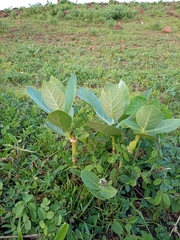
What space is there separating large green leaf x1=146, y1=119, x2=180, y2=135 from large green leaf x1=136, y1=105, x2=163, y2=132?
14mm

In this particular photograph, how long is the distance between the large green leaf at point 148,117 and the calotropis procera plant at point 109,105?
0.09m

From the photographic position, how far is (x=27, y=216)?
2.62 ft

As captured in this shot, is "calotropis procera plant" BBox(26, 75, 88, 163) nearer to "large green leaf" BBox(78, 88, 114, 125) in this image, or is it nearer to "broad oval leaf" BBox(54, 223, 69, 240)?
"large green leaf" BBox(78, 88, 114, 125)

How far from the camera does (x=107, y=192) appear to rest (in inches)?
30.3

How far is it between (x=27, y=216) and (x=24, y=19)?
586 cm

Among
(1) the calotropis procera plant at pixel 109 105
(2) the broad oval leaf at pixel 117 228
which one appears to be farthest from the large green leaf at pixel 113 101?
(2) the broad oval leaf at pixel 117 228

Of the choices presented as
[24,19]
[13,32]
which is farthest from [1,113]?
[24,19]

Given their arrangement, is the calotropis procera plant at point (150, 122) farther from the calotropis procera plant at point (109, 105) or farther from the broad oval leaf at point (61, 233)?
the broad oval leaf at point (61, 233)

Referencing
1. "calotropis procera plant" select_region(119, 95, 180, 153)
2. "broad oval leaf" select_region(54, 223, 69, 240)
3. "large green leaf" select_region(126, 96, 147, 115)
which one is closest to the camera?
"broad oval leaf" select_region(54, 223, 69, 240)

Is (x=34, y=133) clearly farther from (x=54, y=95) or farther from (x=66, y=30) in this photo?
(x=66, y=30)

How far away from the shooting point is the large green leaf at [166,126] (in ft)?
2.59

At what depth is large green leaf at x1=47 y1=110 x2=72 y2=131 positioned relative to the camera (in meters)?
0.76

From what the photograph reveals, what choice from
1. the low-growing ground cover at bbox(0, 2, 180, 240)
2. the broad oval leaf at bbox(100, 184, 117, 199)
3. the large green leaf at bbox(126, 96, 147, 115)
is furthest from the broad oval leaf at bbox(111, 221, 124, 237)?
the large green leaf at bbox(126, 96, 147, 115)

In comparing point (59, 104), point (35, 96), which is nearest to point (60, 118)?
point (59, 104)
